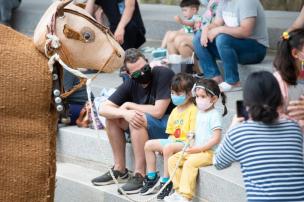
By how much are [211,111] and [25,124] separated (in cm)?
192

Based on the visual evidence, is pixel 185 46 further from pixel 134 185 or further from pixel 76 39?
pixel 76 39

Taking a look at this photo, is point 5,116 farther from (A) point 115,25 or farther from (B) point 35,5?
(B) point 35,5

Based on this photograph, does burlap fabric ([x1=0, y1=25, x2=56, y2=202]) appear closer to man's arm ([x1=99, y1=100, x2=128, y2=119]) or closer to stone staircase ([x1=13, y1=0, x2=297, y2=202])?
stone staircase ([x1=13, y1=0, x2=297, y2=202])

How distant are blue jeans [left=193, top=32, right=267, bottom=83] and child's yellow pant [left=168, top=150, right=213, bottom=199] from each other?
1412 millimetres

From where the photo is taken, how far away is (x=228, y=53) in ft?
22.0

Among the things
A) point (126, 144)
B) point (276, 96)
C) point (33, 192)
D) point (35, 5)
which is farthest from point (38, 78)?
point (35, 5)

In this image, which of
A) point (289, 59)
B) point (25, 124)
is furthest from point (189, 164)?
point (25, 124)

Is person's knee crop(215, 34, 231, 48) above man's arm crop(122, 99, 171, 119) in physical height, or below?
above

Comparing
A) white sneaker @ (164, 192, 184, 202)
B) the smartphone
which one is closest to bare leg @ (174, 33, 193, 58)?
white sneaker @ (164, 192, 184, 202)

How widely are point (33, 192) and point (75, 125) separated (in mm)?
3438

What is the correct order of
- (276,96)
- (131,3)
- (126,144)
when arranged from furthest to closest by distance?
(131,3), (126,144), (276,96)

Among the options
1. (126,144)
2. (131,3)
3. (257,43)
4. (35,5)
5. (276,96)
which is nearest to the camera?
(276,96)

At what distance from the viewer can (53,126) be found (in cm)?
384

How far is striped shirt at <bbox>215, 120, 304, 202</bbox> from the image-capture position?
369 cm
